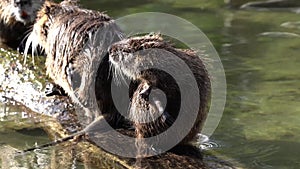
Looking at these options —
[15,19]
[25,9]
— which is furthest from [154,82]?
[15,19]

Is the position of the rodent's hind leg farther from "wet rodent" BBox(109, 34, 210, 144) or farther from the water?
"wet rodent" BBox(109, 34, 210, 144)

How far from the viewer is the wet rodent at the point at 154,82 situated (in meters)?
3.59

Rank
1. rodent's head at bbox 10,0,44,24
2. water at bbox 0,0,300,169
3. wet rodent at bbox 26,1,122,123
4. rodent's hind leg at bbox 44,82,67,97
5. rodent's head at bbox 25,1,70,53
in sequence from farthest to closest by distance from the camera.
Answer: rodent's head at bbox 10,0,44,24 < rodent's hind leg at bbox 44,82,67,97 < rodent's head at bbox 25,1,70,53 < water at bbox 0,0,300,169 < wet rodent at bbox 26,1,122,123

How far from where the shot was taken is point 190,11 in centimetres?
793

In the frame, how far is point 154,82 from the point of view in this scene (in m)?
3.58

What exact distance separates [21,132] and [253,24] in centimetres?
345

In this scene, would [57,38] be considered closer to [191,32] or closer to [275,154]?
[275,154]

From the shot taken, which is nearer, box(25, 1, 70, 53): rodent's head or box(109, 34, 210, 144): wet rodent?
box(109, 34, 210, 144): wet rodent

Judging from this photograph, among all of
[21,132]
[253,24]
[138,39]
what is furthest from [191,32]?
[138,39]

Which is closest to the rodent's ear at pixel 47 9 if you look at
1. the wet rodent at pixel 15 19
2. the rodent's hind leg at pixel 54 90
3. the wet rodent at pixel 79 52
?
the wet rodent at pixel 79 52

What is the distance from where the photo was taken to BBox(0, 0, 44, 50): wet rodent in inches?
192

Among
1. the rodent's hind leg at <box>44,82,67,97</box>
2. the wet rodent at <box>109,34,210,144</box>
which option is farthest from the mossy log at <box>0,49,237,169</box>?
the wet rodent at <box>109,34,210,144</box>

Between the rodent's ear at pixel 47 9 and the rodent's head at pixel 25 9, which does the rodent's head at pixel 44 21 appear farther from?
the rodent's head at pixel 25 9

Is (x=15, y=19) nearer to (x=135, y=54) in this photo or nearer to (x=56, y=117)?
(x=56, y=117)
